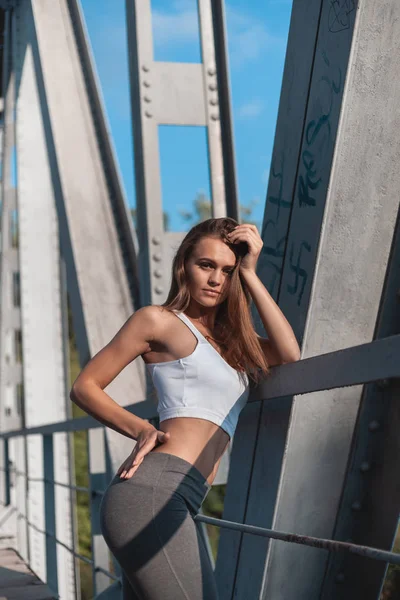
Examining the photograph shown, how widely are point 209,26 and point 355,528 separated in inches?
95.2

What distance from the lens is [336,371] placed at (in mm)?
1849

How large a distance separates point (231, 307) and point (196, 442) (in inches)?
14.4

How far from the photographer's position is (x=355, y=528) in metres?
2.10

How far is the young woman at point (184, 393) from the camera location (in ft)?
6.51

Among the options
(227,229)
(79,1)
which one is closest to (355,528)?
(227,229)

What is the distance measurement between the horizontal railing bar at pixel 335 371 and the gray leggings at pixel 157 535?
31cm

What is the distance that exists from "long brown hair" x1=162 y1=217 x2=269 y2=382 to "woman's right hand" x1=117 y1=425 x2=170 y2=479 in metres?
0.28

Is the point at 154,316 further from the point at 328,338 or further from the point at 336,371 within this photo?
the point at 336,371

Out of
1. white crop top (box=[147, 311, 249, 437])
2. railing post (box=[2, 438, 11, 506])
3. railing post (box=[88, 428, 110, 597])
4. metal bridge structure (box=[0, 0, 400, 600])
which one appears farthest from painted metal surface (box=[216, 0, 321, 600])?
railing post (box=[2, 438, 11, 506])

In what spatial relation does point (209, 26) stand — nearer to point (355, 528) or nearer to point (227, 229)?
point (227, 229)

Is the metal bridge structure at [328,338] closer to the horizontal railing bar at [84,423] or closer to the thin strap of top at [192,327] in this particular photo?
the horizontal railing bar at [84,423]

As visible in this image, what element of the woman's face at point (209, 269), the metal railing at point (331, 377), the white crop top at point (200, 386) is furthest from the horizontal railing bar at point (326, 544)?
the woman's face at point (209, 269)

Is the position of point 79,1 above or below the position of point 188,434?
above

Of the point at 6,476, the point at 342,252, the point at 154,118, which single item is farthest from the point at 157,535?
the point at 6,476
